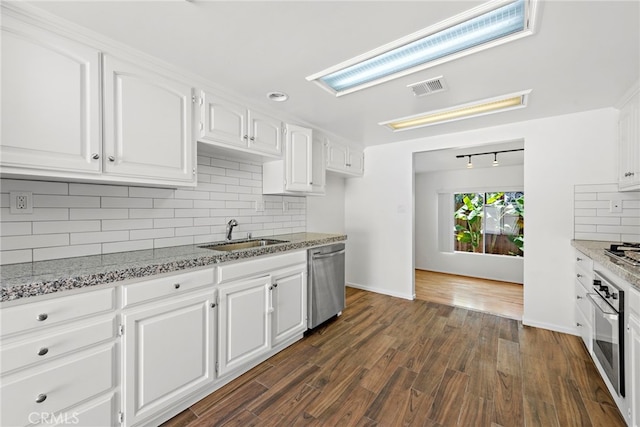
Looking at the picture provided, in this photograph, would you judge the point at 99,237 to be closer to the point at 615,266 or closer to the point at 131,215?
the point at 131,215

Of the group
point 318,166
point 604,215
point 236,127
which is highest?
point 236,127

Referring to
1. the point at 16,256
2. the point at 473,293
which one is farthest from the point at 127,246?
the point at 473,293

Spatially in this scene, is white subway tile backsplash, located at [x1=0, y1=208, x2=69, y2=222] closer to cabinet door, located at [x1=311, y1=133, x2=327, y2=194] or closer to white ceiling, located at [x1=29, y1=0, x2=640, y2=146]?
white ceiling, located at [x1=29, y1=0, x2=640, y2=146]

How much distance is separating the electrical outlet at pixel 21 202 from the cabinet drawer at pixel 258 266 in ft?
3.65

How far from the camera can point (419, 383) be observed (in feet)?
6.54

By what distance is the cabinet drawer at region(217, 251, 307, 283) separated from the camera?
1.90 meters

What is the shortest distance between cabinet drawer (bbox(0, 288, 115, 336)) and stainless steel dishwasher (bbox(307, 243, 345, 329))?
1.65m

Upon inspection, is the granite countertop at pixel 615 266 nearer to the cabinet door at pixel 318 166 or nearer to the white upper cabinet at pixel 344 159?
the cabinet door at pixel 318 166

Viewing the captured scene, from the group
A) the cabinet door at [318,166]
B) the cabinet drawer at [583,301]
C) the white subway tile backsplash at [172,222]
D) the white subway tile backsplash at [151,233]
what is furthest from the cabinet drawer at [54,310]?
the cabinet drawer at [583,301]

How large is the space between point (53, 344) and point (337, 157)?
10.3ft

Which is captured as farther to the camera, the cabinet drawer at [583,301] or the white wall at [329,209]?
the white wall at [329,209]

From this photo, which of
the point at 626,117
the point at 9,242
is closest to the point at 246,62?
the point at 9,242

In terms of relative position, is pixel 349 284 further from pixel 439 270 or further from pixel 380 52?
pixel 380 52

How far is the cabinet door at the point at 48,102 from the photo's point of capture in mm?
1272
